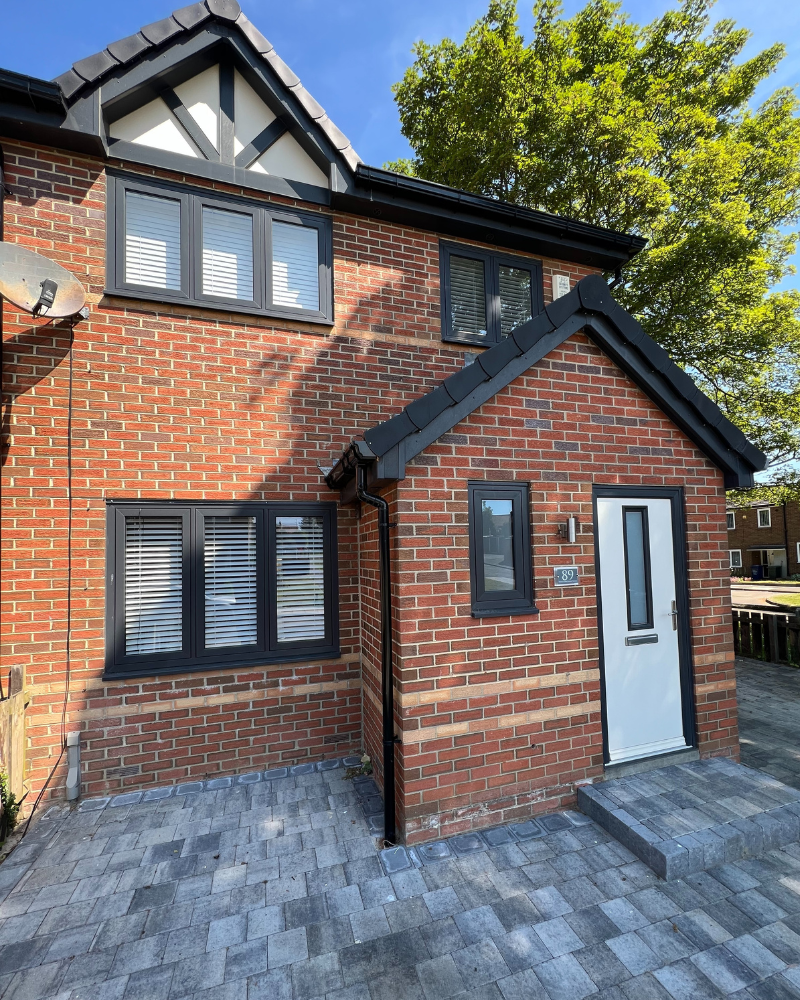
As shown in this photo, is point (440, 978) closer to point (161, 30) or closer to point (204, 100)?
point (204, 100)

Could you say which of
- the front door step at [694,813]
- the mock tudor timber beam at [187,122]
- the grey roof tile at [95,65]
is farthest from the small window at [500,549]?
the grey roof tile at [95,65]

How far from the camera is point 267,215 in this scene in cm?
494

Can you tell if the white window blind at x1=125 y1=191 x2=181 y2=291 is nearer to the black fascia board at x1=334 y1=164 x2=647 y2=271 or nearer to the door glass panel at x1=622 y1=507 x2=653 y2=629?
the black fascia board at x1=334 y1=164 x2=647 y2=271

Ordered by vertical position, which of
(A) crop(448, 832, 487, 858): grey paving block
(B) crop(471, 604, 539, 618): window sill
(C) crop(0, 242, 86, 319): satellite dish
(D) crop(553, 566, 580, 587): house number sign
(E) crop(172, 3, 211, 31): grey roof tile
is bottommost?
(A) crop(448, 832, 487, 858): grey paving block

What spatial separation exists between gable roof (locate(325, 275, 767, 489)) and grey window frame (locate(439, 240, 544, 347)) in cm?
166

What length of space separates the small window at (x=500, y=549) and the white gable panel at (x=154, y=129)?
4.61 m

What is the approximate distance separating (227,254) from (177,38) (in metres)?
2.10

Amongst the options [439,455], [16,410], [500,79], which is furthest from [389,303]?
[500,79]

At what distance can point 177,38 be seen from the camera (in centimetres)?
461

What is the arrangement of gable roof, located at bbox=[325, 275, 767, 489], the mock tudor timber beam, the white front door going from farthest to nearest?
the mock tudor timber beam → the white front door → gable roof, located at bbox=[325, 275, 767, 489]

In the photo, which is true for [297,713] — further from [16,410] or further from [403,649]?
[16,410]

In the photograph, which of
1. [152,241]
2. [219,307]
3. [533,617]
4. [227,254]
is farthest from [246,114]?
[533,617]

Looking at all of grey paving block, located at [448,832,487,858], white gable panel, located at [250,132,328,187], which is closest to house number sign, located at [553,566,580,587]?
grey paving block, located at [448,832,487,858]

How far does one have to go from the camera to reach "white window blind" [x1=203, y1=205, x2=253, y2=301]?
477cm
